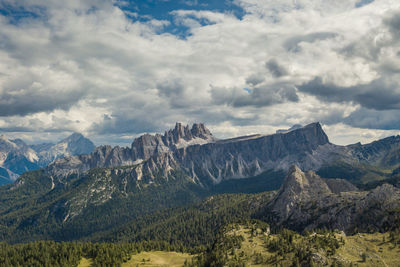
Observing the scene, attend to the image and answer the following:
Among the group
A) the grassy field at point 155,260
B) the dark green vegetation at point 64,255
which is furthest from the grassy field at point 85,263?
the grassy field at point 155,260

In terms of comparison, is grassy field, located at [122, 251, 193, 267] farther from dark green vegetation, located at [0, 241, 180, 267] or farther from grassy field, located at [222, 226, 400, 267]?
grassy field, located at [222, 226, 400, 267]

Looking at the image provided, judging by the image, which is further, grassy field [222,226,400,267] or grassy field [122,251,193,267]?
grassy field [122,251,193,267]

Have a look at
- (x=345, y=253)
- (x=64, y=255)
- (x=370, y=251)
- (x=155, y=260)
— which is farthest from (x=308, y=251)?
(x=64, y=255)

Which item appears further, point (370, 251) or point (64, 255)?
point (64, 255)

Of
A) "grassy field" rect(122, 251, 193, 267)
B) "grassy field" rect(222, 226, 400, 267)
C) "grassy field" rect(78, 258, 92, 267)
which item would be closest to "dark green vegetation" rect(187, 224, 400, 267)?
"grassy field" rect(222, 226, 400, 267)

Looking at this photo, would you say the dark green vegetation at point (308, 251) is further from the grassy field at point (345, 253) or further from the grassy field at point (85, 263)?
the grassy field at point (85, 263)

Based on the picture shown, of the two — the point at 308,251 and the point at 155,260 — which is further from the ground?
the point at 308,251

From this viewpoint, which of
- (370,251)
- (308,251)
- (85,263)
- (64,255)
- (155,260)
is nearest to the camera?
(308,251)

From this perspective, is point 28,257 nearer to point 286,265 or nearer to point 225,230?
point 225,230

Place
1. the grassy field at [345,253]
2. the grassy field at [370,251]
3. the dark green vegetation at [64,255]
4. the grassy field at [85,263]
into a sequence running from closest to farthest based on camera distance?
the grassy field at [345,253] < the grassy field at [370,251] < the grassy field at [85,263] < the dark green vegetation at [64,255]

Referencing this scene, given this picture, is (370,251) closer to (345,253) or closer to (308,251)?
(345,253)

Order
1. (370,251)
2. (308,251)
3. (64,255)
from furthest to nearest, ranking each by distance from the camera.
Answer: (64,255)
(370,251)
(308,251)

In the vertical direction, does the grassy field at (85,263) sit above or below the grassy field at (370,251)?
below

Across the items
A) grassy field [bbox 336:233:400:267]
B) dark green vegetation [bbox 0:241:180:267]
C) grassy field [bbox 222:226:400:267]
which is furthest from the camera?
dark green vegetation [bbox 0:241:180:267]
